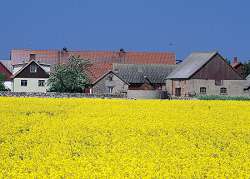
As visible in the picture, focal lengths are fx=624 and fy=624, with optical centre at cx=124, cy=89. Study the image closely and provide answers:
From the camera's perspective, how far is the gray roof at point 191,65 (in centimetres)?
7188

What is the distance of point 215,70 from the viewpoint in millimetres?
72438

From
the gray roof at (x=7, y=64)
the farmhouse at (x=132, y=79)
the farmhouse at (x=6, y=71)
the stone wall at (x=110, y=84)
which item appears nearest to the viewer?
the stone wall at (x=110, y=84)

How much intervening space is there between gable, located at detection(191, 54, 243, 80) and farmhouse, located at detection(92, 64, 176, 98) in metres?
5.26

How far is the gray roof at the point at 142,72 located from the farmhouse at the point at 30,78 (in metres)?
9.21

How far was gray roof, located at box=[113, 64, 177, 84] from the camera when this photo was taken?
251 feet

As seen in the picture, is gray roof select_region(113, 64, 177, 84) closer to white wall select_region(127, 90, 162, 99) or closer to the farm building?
white wall select_region(127, 90, 162, 99)

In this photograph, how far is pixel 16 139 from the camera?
1634 centimetres

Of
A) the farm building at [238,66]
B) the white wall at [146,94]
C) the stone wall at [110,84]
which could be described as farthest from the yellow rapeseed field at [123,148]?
the farm building at [238,66]

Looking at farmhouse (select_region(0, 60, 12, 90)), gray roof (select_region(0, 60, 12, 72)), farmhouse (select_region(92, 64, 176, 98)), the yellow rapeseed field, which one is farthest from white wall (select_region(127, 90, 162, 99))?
the yellow rapeseed field

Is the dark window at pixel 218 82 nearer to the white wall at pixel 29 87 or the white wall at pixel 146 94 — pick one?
the white wall at pixel 146 94

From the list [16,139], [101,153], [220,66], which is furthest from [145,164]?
[220,66]

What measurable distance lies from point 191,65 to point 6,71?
2839cm

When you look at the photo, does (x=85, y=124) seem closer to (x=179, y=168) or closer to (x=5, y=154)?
(x=5, y=154)

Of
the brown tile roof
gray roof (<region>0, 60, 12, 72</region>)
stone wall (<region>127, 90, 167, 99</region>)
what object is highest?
the brown tile roof
